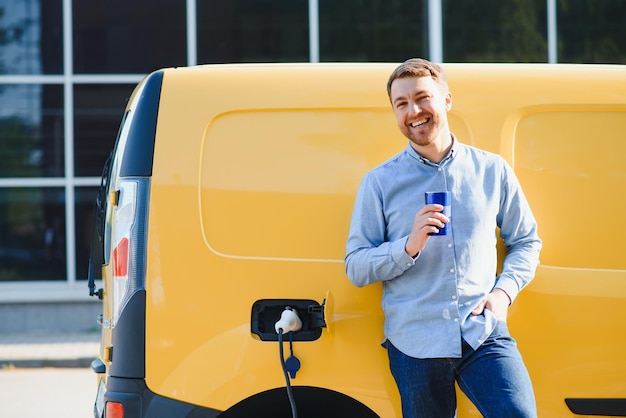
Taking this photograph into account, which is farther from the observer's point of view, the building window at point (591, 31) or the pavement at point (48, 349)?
the building window at point (591, 31)

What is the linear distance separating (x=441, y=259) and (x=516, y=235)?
0.27 metres

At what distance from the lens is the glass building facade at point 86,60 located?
11.0 metres

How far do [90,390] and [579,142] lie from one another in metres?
5.55

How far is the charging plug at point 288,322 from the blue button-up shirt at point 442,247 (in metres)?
0.23

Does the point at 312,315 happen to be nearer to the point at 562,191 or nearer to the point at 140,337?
the point at 140,337

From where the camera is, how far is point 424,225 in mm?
2686

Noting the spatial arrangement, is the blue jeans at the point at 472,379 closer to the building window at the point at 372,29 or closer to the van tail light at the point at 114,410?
the van tail light at the point at 114,410

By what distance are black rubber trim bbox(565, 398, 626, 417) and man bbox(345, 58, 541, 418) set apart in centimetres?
29

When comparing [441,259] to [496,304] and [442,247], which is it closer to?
[442,247]

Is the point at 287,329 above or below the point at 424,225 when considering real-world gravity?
below

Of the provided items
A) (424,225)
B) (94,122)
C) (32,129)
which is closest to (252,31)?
(94,122)

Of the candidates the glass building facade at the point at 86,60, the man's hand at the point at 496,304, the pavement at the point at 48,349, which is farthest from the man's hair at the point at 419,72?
the glass building facade at the point at 86,60

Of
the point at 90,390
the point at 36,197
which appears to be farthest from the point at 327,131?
the point at 36,197

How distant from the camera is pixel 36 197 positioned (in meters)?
11.0
